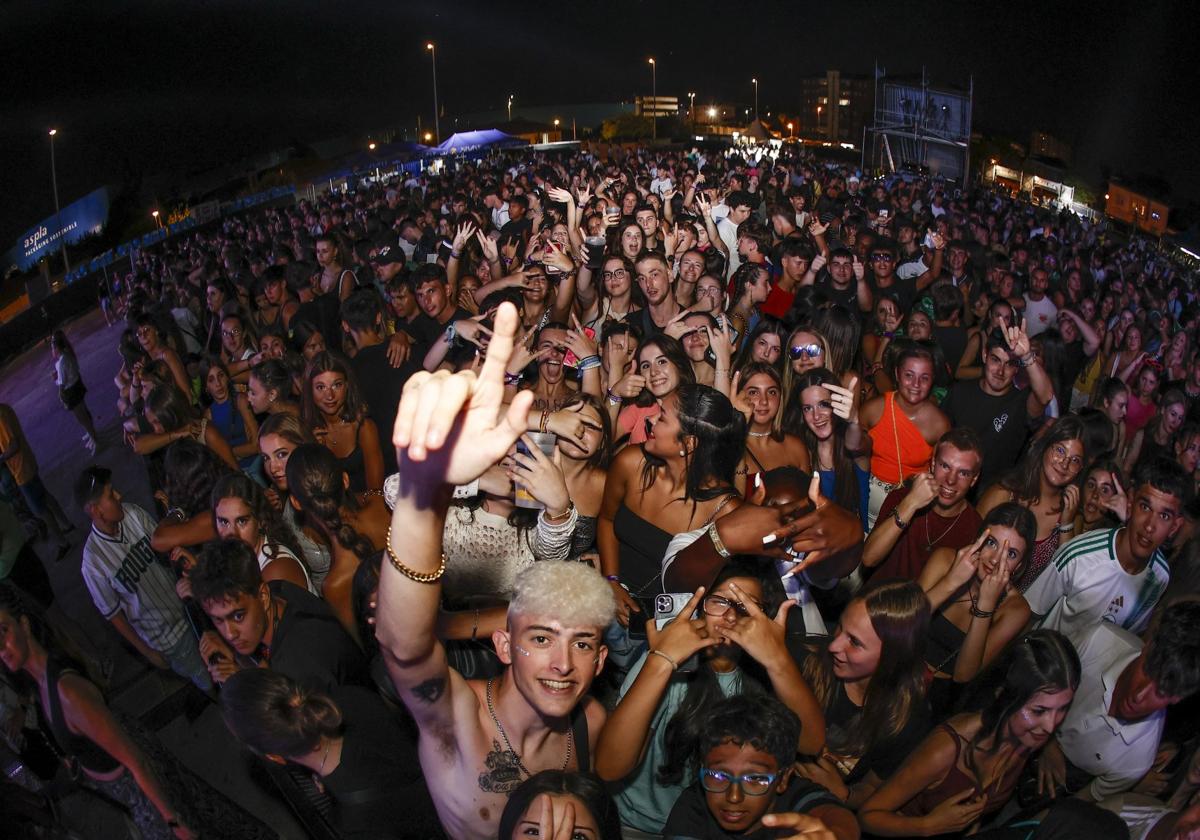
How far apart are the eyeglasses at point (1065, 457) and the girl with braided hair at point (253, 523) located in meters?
3.23

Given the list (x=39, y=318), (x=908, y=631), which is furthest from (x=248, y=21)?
(x=908, y=631)

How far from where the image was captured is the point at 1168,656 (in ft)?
8.09

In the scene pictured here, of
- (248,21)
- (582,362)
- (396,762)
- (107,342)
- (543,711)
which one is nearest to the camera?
(543,711)

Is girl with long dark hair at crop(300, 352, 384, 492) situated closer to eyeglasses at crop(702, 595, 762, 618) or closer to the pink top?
the pink top

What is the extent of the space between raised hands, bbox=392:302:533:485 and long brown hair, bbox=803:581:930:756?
1584 millimetres

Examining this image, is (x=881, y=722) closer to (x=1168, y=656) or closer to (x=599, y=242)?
(x=1168, y=656)

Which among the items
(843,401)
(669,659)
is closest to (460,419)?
(669,659)

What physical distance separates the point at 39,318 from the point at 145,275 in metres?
3.52

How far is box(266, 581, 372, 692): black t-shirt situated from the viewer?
2580 millimetres

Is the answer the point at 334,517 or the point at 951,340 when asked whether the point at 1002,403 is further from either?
the point at 334,517

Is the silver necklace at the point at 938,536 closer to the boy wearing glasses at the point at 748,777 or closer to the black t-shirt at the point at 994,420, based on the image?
the black t-shirt at the point at 994,420

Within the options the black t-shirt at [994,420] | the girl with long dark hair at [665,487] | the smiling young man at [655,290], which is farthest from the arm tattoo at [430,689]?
the smiling young man at [655,290]

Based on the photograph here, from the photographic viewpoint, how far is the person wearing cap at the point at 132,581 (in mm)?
3516

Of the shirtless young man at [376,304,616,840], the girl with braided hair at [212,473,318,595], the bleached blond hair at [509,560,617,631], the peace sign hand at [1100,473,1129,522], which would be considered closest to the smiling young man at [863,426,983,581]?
the peace sign hand at [1100,473,1129,522]
